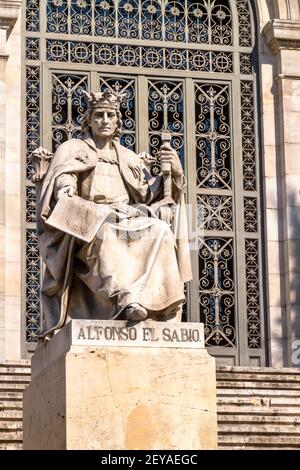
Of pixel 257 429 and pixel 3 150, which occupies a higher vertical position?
pixel 3 150

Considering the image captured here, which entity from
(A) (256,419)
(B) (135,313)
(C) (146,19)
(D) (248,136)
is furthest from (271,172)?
(B) (135,313)

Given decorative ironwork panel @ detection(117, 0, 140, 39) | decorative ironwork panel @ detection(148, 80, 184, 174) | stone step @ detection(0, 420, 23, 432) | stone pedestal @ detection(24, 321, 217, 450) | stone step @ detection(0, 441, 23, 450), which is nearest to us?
stone pedestal @ detection(24, 321, 217, 450)

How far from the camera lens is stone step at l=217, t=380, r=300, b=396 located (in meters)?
16.9

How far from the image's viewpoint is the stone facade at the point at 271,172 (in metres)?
19.5

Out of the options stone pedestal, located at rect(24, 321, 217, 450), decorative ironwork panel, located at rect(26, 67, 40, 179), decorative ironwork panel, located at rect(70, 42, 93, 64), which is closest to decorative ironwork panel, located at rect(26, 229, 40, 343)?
decorative ironwork panel, located at rect(26, 67, 40, 179)

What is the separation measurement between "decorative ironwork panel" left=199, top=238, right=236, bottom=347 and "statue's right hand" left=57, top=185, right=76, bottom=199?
6.76m

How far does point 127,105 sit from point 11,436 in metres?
6.73

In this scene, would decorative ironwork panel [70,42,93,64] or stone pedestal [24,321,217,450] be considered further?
decorative ironwork panel [70,42,93,64]

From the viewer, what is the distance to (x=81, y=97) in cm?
2048

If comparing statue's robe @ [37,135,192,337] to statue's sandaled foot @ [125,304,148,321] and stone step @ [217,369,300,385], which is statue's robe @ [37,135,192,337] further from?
stone step @ [217,369,300,385]

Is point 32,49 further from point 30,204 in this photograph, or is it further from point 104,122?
point 104,122

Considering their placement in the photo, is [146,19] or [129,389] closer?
[129,389]

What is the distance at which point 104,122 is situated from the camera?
13930 mm

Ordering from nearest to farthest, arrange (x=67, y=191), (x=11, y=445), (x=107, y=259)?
(x=107, y=259)
(x=67, y=191)
(x=11, y=445)
